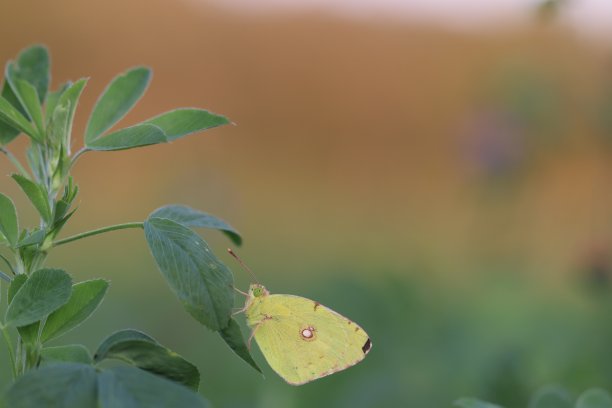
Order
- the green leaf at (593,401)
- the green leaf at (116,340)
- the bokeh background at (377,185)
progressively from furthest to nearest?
1. the bokeh background at (377,185)
2. the green leaf at (593,401)
3. the green leaf at (116,340)

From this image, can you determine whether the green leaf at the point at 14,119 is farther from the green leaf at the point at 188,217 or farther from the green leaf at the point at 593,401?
the green leaf at the point at 593,401

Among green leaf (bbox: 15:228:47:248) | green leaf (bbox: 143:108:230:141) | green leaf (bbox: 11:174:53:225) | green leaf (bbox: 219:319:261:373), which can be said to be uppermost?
green leaf (bbox: 143:108:230:141)

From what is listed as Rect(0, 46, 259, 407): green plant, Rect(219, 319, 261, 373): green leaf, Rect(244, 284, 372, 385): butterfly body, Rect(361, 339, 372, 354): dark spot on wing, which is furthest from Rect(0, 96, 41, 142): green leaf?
Rect(361, 339, 372, 354): dark spot on wing

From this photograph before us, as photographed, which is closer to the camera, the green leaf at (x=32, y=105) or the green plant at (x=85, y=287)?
the green plant at (x=85, y=287)

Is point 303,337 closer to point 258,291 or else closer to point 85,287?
point 258,291

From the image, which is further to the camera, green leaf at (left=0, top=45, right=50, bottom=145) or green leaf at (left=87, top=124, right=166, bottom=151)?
green leaf at (left=0, top=45, right=50, bottom=145)

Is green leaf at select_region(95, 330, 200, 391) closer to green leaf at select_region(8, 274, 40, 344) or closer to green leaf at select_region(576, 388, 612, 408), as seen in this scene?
green leaf at select_region(8, 274, 40, 344)

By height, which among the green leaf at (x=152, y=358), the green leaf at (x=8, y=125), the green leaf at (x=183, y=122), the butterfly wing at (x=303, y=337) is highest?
the green leaf at (x=183, y=122)

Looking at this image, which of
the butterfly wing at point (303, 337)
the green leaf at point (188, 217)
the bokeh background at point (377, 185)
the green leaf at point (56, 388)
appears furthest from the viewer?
the bokeh background at point (377, 185)

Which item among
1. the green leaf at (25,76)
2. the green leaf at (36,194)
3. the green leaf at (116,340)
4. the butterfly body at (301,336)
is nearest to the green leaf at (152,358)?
the green leaf at (116,340)
